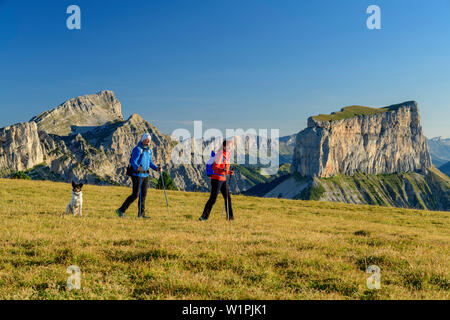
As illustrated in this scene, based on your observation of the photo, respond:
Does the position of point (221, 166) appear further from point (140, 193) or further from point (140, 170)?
point (140, 193)

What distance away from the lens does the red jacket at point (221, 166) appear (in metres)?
14.1

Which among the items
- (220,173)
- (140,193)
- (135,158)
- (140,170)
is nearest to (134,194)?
(140,193)

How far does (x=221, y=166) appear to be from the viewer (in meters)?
14.1

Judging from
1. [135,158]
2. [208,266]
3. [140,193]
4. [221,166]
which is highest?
A: [135,158]

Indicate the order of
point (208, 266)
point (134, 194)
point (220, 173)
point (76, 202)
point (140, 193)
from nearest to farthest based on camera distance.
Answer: point (208, 266) < point (134, 194) < point (76, 202) < point (220, 173) < point (140, 193)

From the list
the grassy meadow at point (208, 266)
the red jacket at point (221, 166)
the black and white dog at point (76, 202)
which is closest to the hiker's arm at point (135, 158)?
the black and white dog at point (76, 202)

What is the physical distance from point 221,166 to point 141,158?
3.75 m

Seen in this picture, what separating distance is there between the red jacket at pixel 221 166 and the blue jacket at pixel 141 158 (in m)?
2.88

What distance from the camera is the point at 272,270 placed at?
258 inches

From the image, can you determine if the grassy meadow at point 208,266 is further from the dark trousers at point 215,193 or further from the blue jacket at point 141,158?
the blue jacket at point 141,158

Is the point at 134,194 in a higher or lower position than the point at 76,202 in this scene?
higher

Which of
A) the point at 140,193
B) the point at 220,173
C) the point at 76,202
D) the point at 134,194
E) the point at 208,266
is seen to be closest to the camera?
the point at 208,266

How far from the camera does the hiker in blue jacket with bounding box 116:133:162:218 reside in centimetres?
1408
